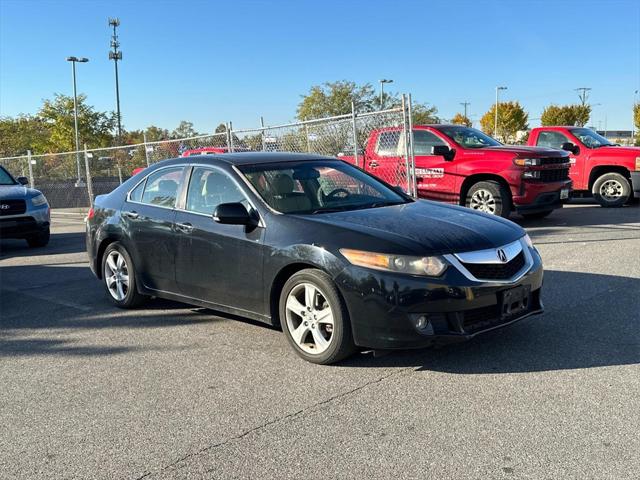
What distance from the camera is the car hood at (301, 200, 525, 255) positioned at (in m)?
4.13

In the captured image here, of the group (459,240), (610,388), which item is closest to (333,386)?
(459,240)

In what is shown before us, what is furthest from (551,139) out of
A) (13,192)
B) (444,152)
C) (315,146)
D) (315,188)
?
(13,192)

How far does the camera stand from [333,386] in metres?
3.99

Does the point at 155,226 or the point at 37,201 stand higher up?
the point at 37,201

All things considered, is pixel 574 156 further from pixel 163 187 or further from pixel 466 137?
pixel 163 187

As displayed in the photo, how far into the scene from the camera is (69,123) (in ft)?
169

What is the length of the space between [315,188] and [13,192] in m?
8.05

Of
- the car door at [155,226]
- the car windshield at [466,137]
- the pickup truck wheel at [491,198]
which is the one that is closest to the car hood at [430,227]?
the car door at [155,226]

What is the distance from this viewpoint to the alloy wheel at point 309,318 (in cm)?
432

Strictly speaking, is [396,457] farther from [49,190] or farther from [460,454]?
[49,190]

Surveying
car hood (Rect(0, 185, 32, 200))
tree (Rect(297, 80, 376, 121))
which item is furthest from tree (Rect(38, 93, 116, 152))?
car hood (Rect(0, 185, 32, 200))

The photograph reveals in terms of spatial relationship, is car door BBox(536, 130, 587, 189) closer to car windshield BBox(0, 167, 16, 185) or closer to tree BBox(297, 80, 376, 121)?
car windshield BBox(0, 167, 16, 185)

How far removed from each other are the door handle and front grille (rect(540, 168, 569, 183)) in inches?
300

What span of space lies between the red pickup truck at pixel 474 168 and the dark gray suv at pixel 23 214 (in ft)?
19.1
